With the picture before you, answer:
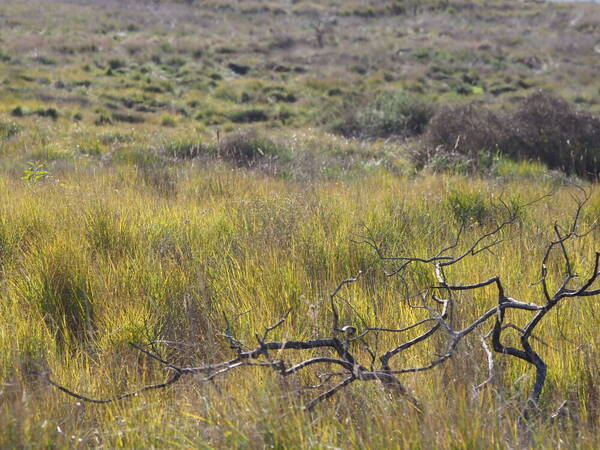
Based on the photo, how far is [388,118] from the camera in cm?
1380

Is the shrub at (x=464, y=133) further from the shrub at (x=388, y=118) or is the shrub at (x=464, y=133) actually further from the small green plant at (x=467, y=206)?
the small green plant at (x=467, y=206)

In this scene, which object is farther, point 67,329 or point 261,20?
point 261,20

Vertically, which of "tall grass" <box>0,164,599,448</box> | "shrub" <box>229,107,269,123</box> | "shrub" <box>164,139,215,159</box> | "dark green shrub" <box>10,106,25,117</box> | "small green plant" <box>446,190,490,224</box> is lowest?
"shrub" <box>229,107,269,123</box>

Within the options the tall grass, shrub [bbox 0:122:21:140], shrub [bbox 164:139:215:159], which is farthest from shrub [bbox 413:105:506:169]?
shrub [bbox 0:122:21:140]

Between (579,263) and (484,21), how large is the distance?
41411 mm

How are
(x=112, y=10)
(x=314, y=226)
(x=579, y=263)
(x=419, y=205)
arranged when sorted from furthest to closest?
(x=112, y=10)
(x=419, y=205)
(x=314, y=226)
(x=579, y=263)

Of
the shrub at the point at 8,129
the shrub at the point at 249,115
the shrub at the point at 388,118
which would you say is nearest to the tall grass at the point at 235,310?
the shrub at the point at 8,129

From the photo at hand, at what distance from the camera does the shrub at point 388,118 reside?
13.5 metres

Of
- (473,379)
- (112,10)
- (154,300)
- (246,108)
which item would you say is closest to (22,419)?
(154,300)

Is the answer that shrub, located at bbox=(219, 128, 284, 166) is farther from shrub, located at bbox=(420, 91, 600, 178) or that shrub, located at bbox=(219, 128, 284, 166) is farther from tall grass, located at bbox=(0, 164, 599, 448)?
tall grass, located at bbox=(0, 164, 599, 448)

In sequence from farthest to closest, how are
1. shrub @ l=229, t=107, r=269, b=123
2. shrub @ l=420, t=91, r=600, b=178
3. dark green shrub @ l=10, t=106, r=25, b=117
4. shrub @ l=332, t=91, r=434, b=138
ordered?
shrub @ l=229, t=107, r=269, b=123, shrub @ l=332, t=91, r=434, b=138, dark green shrub @ l=10, t=106, r=25, b=117, shrub @ l=420, t=91, r=600, b=178

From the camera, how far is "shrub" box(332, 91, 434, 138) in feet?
44.3

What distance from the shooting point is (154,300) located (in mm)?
2838

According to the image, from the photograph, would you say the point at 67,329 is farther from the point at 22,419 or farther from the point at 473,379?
the point at 473,379
